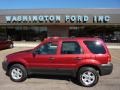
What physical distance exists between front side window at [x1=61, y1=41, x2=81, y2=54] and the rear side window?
343 mm

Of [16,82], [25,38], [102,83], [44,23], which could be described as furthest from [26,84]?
[25,38]

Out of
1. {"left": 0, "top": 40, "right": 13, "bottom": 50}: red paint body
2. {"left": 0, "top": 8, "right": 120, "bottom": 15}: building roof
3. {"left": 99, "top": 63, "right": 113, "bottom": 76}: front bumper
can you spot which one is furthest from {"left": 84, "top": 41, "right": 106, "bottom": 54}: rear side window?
{"left": 0, "top": 8, "right": 120, "bottom": 15}: building roof

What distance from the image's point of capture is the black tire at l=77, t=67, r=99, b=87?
8.87m

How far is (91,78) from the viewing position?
8906 millimetres

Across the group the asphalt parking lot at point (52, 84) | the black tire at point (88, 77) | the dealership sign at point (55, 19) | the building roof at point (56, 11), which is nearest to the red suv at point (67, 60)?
the black tire at point (88, 77)

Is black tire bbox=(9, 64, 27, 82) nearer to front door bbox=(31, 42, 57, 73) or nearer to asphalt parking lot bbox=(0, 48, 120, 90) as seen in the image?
asphalt parking lot bbox=(0, 48, 120, 90)

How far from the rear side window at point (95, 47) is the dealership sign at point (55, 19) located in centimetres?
2611

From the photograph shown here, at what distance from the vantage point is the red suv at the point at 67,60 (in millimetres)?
8859

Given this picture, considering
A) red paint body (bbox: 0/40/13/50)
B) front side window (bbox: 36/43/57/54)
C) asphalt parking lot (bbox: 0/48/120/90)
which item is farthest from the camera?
red paint body (bbox: 0/40/13/50)

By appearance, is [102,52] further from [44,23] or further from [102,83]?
[44,23]

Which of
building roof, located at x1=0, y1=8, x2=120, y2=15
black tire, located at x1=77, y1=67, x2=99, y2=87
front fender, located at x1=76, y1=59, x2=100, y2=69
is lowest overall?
black tire, located at x1=77, y1=67, x2=99, y2=87

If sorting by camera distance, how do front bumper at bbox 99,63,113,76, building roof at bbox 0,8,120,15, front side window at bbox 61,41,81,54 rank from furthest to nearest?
building roof at bbox 0,8,120,15, front side window at bbox 61,41,81,54, front bumper at bbox 99,63,113,76

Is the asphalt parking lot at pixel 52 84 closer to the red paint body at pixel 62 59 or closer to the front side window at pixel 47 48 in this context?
the red paint body at pixel 62 59

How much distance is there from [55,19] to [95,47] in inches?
1056
